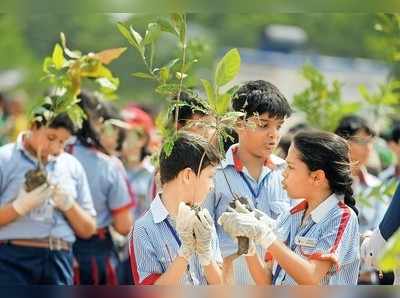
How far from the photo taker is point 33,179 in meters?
5.07

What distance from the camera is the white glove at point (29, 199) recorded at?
5039mm

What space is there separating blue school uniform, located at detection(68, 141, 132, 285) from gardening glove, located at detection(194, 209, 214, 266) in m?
2.14

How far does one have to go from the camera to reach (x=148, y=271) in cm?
389

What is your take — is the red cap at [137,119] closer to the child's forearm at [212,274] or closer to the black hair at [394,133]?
the black hair at [394,133]

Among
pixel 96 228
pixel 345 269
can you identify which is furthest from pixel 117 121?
pixel 345 269

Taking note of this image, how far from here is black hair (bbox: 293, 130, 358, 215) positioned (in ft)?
12.9

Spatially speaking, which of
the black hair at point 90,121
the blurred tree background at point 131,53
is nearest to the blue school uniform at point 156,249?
the black hair at point 90,121

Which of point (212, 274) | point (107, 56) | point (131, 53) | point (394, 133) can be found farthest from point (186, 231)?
point (131, 53)

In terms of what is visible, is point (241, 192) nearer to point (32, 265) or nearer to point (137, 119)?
point (32, 265)

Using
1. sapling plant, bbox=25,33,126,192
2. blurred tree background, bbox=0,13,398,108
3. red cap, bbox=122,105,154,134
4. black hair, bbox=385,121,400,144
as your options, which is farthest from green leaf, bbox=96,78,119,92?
blurred tree background, bbox=0,13,398,108

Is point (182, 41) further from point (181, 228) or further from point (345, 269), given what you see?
point (345, 269)

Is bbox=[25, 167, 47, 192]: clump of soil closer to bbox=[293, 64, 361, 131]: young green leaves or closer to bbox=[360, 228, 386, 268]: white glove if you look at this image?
bbox=[293, 64, 361, 131]: young green leaves

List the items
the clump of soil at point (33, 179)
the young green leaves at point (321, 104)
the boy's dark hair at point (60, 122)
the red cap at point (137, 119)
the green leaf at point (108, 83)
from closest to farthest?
the green leaf at point (108, 83), the boy's dark hair at point (60, 122), the clump of soil at point (33, 179), the young green leaves at point (321, 104), the red cap at point (137, 119)

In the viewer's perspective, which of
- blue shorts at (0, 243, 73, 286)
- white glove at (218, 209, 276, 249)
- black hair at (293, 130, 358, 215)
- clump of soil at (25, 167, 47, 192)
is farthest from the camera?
blue shorts at (0, 243, 73, 286)
